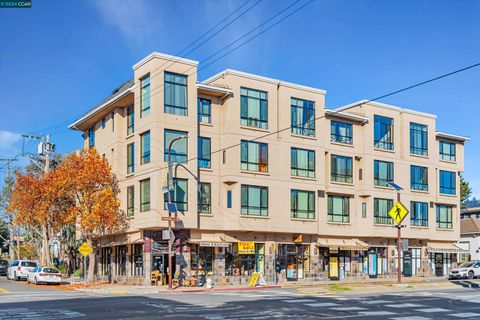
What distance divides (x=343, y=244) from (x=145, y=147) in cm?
1921

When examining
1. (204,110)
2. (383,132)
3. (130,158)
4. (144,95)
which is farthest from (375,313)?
(383,132)

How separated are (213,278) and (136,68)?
1629 cm

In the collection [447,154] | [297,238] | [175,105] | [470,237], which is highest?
[175,105]

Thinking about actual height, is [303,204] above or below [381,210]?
above

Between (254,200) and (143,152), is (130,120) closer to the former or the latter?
(143,152)

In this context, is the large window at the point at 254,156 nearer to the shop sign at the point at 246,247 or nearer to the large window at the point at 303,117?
the large window at the point at 303,117

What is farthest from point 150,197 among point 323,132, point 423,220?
point 423,220

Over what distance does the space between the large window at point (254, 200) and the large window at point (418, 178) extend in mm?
17749

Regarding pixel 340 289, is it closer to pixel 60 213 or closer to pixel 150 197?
pixel 150 197

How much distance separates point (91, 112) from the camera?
170ft

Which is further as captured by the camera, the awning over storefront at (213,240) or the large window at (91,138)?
the large window at (91,138)

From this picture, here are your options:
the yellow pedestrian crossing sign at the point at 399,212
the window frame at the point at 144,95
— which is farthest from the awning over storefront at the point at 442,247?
the window frame at the point at 144,95

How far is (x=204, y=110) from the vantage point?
4562 cm

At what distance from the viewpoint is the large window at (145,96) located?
143 feet
